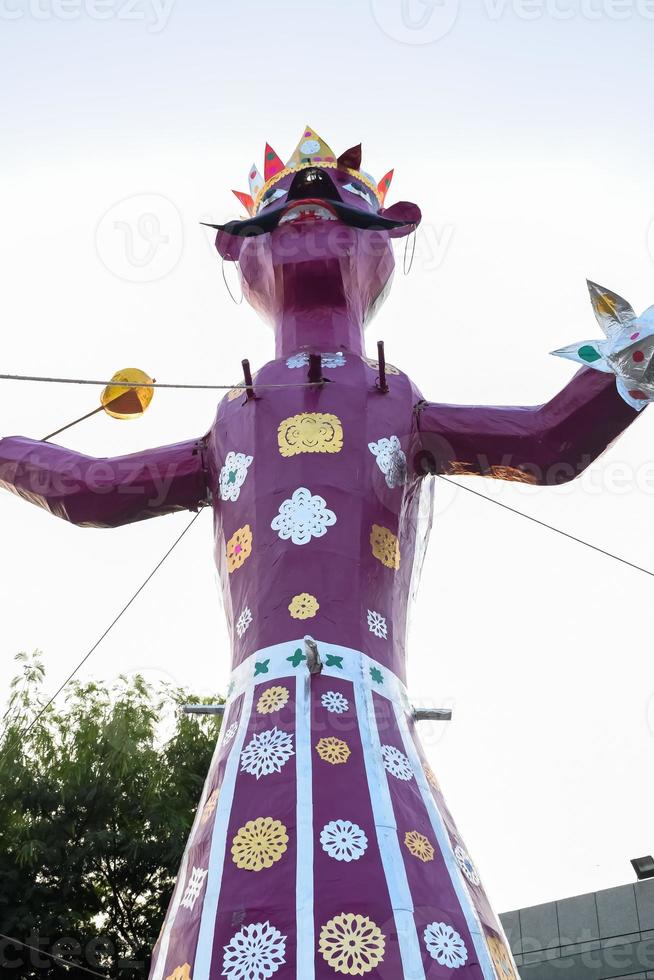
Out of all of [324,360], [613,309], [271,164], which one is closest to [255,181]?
[271,164]

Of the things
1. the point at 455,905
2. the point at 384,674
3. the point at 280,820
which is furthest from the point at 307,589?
the point at 455,905

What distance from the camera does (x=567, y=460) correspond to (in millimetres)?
4375

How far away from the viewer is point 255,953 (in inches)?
124

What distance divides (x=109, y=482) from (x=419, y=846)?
6.76 feet

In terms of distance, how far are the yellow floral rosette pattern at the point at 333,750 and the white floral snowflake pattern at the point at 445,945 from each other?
0.60 metres

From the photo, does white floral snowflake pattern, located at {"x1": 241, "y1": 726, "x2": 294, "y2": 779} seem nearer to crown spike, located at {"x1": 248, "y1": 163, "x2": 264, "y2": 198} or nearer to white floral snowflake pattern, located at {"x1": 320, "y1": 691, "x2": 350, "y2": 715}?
white floral snowflake pattern, located at {"x1": 320, "y1": 691, "x2": 350, "y2": 715}

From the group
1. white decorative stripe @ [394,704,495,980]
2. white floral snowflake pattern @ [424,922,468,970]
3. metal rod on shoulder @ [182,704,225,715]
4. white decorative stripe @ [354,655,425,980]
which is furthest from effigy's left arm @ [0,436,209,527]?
white floral snowflake pattern @ [424,922,468,970]

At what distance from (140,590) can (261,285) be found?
5.21 ft

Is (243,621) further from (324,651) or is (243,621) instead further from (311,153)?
(311,153)

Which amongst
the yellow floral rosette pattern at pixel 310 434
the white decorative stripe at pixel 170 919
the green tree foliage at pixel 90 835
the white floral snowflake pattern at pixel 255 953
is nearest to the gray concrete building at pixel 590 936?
the green tree foliage at pixel 90 835

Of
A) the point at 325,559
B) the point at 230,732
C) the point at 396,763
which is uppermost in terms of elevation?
the point at 325,559

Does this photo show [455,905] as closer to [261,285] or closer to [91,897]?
[261,285]

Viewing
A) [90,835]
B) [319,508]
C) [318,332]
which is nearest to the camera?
[319,508]

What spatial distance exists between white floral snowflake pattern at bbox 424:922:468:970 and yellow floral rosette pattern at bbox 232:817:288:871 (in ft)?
1.61
